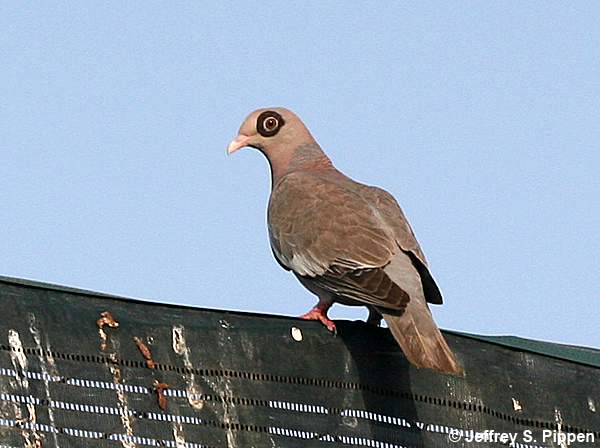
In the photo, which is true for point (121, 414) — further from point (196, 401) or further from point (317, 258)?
point (317, 258)

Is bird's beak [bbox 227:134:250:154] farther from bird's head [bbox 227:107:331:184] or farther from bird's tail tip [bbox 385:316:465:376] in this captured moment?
bird's tail tip [bbox 385:316:465:376]

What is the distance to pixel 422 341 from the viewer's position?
12.8ft

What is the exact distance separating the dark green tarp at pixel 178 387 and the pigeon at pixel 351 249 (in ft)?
1.33

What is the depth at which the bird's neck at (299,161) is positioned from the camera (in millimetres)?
6238

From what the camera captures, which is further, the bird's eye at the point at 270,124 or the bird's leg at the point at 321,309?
the bird's eye at the point at 270,124

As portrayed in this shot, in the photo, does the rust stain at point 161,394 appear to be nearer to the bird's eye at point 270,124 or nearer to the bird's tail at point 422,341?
the bird's tail at point 422,341

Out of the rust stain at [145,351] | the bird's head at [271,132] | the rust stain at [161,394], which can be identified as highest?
the bird's head at [271,132]

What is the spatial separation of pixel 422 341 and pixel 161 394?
A: 0.80 metres

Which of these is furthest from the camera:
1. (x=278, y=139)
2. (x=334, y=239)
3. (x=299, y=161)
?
(x=278, y=139)

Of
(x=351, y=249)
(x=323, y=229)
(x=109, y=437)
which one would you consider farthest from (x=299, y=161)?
(x=109, y=437)

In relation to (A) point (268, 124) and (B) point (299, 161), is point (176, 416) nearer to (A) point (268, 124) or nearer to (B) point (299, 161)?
(B) point (299, 161)

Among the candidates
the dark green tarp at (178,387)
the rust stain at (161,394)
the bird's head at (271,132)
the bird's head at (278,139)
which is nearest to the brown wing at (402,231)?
the bird's head at (278,139)

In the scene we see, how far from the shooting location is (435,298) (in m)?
4.89

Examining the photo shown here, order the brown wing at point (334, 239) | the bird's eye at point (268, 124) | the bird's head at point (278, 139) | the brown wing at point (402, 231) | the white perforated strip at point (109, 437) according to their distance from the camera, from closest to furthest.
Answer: the white perforated strip at point (109, 437) → the brown wing at point (334, 239) → the brown wing at point (402, 231) → the bird's head at point (278, 139) → the bird's eye at point (268, 124)
